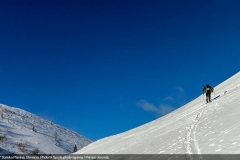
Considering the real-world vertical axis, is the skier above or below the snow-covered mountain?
below

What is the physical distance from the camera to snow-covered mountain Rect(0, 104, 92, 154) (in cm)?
8784

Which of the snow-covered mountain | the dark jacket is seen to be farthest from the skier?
the snow-covered mountain

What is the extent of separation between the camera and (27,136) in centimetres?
10394

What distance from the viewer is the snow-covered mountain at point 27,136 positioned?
8784 centimetres

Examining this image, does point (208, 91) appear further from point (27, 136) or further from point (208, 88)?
point (27, 136)

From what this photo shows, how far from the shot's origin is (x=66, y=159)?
22281 millimetres

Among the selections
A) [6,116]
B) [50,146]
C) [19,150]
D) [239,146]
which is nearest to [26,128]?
[6,116]

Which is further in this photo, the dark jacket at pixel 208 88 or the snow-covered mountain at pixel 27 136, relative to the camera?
the snow-covered mountain at pixel 27 136

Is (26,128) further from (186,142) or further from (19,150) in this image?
(186,142)

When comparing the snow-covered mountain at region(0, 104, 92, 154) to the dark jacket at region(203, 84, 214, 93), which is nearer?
the dark jacket at region(203, 84, 214, 93)

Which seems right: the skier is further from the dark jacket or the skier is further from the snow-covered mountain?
the snow-covered mountain

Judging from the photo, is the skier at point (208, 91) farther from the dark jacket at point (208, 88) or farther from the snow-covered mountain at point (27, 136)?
the snow-covered mountain at point (27, 136)

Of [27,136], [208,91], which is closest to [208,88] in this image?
[208,91]

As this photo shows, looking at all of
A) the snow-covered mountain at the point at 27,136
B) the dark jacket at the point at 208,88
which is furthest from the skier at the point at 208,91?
the snow-covered mountain at the point at 27,136
